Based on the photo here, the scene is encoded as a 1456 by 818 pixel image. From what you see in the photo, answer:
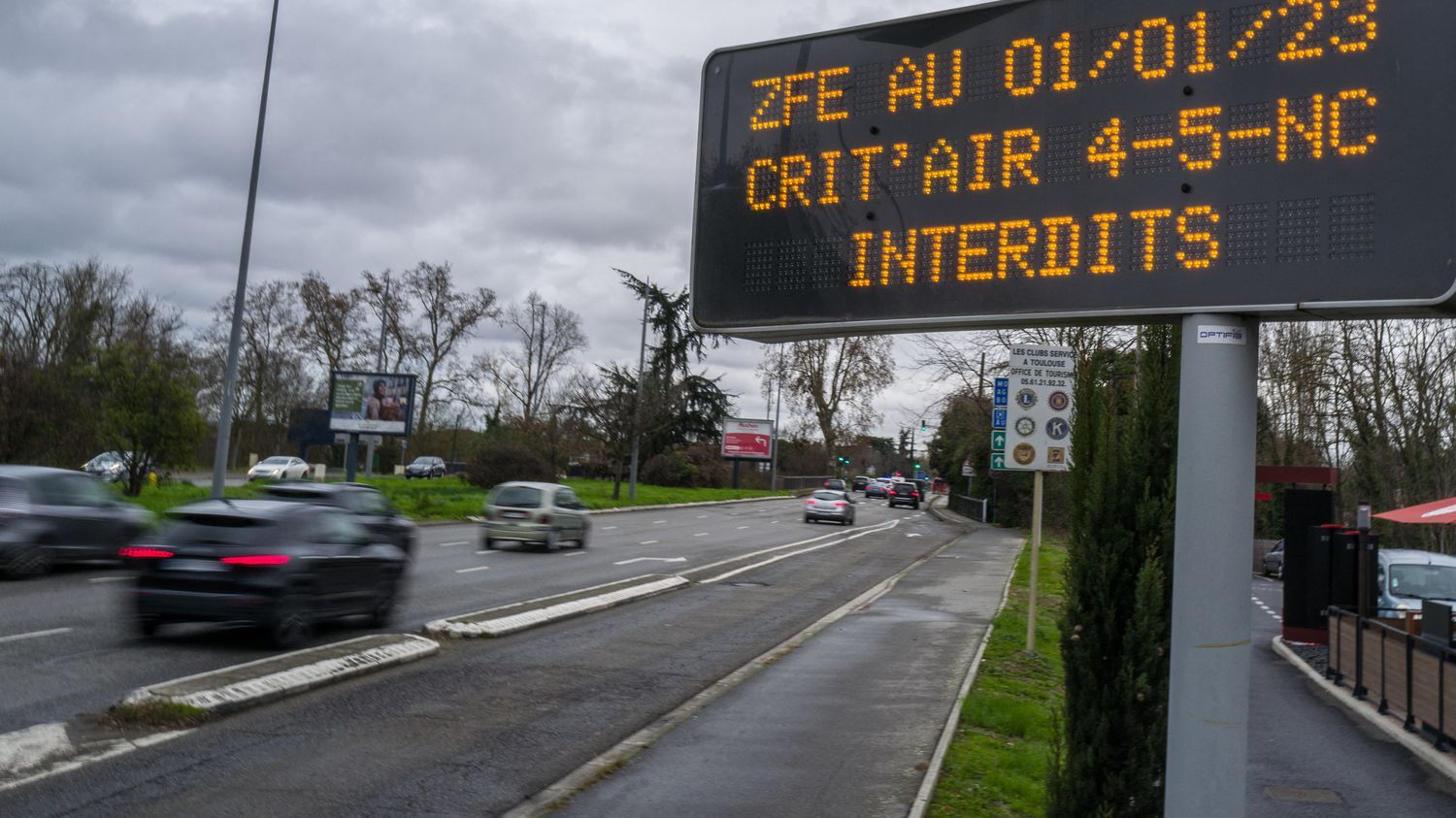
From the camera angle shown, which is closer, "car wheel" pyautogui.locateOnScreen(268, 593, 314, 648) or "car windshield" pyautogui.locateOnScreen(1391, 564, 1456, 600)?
"car wheel" pyautogui.locateOnScreen(268, 593, 314, 648)

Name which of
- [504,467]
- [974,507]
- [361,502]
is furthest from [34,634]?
[974,507]

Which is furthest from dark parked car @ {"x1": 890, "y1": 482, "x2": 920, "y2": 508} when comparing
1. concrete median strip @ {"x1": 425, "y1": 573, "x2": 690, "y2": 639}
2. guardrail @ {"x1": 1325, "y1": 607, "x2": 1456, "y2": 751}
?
guardrail @ {"x1": 1325, "y1": 607, "x2": 1456, "y2": 751}

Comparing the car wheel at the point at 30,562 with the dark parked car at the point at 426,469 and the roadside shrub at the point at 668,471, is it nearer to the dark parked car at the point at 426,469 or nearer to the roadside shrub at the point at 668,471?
the dark parked car at the point at 426,469

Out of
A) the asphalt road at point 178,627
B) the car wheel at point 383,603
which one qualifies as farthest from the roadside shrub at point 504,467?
the car wheel at point 383,603

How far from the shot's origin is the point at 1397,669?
1175 centimetres

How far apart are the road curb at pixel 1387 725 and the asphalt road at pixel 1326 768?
0.31ft

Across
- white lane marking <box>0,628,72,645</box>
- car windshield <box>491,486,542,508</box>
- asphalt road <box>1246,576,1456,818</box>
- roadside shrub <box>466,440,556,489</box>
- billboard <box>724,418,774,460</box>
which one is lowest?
white lane marking <box>0,628,72,645</box>

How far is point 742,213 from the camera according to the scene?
17.6 feet

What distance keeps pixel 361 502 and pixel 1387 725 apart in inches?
578

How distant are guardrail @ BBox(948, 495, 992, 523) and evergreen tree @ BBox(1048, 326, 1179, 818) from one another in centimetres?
5314

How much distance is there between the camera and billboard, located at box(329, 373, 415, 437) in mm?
43812

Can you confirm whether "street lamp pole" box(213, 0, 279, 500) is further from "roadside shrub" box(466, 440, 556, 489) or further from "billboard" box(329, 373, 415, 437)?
"roadside shrub" box(466, 440, 556, 489)

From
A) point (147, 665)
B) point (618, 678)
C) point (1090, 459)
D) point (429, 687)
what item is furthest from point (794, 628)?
point (1090, 459)

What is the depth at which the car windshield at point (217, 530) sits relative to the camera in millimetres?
12109
